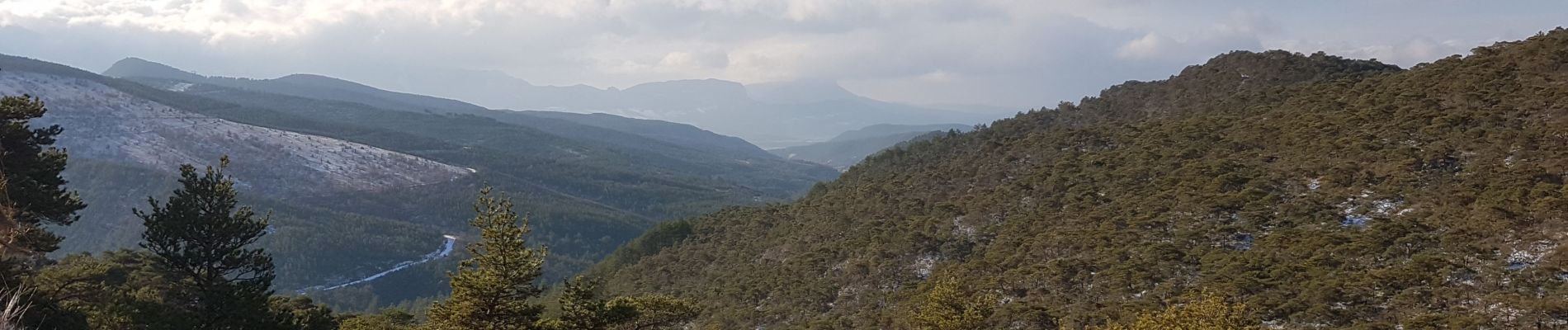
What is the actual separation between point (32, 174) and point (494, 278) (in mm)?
14854

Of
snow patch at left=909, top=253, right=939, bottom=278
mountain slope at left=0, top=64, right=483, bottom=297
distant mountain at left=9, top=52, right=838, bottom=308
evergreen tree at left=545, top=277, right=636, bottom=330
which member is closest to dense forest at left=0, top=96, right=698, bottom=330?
evergreen tree at left=545, top=277, right=636, bottom=330

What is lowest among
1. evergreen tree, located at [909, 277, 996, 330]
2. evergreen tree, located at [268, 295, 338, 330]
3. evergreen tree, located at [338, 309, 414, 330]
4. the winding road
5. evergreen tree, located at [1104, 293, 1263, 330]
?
the winding road

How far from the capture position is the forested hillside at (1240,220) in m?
23.1

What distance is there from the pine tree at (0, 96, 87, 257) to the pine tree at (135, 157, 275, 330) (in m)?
1.97

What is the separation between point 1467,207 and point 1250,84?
36.0 m

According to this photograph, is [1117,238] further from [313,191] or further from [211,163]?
[211,163]

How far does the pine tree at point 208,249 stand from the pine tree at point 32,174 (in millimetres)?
1971

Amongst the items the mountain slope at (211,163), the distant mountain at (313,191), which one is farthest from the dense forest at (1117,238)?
the mountain slope at (211,163)

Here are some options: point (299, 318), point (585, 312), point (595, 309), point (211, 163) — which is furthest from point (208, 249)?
point (211, 163)

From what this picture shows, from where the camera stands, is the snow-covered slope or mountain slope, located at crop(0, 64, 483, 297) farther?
the snow-covered slope

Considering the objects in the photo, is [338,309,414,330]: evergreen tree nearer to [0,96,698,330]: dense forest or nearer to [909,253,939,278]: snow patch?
[0,96,698,330]: dense forest

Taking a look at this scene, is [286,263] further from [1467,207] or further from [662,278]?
[1467,207]

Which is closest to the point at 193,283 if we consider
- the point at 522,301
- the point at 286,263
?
the point at 522,301

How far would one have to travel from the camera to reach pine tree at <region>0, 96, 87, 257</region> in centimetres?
2020
